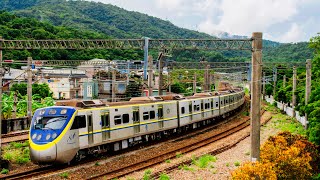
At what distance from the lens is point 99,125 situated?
1811 cm

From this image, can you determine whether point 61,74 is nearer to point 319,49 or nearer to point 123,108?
point 319,49

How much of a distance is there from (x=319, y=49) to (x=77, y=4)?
175294 millimetres

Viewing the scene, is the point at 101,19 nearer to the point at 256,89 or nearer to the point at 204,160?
the point at 204,160

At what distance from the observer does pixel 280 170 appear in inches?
497

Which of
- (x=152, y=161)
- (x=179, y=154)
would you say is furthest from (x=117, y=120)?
(x=179, y=154)

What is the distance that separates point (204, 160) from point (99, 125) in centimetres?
495

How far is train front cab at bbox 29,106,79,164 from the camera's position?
1518cm

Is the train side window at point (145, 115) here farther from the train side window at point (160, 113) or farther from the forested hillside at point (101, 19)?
the forested hillside at point (101, 19)

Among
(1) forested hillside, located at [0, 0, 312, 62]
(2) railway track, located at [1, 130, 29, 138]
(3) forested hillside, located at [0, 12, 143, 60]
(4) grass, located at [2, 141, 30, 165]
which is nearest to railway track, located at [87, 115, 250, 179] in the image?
(4) grass, located at [2, 141, 30, 165]

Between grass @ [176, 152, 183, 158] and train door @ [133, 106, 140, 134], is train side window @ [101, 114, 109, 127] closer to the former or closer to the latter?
train door @ [133, 106, 140, 134]

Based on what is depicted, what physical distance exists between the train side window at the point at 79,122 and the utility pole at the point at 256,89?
284 inches

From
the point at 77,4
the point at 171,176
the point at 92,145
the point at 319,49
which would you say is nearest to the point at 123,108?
the point at 92,145

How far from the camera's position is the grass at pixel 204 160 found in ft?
55.1

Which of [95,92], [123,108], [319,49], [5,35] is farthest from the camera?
[5,35]
